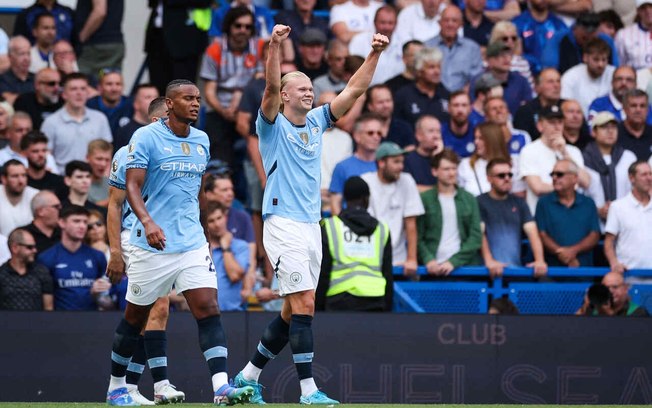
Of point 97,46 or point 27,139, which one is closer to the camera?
point 27,139

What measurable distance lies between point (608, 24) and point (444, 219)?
4.99 metres

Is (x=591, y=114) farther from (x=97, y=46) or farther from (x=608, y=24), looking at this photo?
(x=97, y=46)

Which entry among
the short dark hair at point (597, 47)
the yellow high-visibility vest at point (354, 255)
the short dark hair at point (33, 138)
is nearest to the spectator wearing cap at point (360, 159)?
the yellow high-visibility vest at point (354, 255)

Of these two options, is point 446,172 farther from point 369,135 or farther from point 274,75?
point 274,75

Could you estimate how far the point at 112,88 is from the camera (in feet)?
48.7

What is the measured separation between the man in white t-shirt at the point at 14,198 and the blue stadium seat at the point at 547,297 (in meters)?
4.88

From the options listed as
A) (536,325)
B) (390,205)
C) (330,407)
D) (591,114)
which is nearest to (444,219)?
(390,205)

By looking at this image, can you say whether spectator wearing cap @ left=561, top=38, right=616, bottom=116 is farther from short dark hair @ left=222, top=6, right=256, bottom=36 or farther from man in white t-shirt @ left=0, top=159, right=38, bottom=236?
man in white t-shirt @ left=0, top=159, right=38, bottom=236

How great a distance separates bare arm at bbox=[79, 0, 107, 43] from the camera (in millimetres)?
16047

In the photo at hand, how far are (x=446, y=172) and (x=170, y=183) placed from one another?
5162mm

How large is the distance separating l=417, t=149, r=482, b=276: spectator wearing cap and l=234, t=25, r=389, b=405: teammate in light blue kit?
12.9 ft

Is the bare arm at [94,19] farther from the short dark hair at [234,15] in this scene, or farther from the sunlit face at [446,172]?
the sunlit face at [446,172]

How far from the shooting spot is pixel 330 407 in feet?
28.9

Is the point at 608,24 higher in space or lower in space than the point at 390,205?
higher
